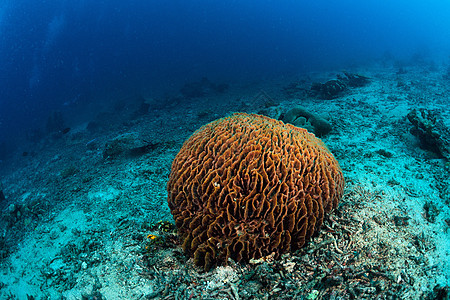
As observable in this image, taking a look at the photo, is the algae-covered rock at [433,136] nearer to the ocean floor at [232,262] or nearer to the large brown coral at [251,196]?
the ocean floor at [232,262]

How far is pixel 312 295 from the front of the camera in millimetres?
2598

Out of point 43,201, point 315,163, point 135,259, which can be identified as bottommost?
point 43,201

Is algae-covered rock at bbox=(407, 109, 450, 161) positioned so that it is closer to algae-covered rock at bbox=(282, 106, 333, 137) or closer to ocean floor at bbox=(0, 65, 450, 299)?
ocean floor at bbox=(0, 65, 450, 299)

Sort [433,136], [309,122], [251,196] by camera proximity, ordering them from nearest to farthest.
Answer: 1. [251,196]
2. [433,136]
3. [309,122]

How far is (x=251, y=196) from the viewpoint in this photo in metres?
3.06

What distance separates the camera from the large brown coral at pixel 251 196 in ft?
9.89

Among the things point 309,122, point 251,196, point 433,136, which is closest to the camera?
point 251,196

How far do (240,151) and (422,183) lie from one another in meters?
4.23

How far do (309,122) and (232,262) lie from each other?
6.11 metres

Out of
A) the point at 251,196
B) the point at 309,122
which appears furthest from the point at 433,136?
the point at 251,196

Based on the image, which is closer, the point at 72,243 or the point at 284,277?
the point at 284,277

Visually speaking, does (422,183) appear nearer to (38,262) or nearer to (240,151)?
(240,151)

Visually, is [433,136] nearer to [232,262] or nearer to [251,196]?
[251,196]

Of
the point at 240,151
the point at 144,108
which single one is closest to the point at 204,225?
the point at 240,151
